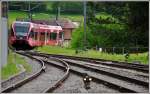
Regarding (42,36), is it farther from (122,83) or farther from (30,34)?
(122,83)

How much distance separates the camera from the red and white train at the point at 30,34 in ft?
96.7

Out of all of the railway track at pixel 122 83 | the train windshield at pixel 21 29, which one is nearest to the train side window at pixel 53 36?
the train windshield at pixel 21 29

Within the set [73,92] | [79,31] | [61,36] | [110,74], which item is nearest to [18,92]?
[73,92]

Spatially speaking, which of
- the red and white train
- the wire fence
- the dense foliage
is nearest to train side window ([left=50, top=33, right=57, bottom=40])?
the red and white train

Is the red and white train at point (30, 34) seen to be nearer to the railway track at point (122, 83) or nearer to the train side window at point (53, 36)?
the train side window at point (53, 36)

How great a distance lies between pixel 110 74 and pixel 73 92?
3997 millimetres

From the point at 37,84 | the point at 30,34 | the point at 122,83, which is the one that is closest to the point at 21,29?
the point at 30,34

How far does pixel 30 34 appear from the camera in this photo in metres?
30.5

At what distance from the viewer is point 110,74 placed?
14.9 m

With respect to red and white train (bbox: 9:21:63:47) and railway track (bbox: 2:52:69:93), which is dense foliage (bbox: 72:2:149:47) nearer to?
red and white train (bbox: 9:21:63:47)

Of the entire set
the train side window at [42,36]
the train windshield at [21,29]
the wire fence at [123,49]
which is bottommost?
the wire fence at [123,49]

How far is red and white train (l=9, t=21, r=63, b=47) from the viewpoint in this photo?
29484mm

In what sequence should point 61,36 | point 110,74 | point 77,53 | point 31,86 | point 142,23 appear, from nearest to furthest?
1. point 31,86
2. point 110,74
3. point 142,23
4. point 61,36
5. point 77,53

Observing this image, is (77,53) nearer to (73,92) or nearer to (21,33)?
(21,33)
